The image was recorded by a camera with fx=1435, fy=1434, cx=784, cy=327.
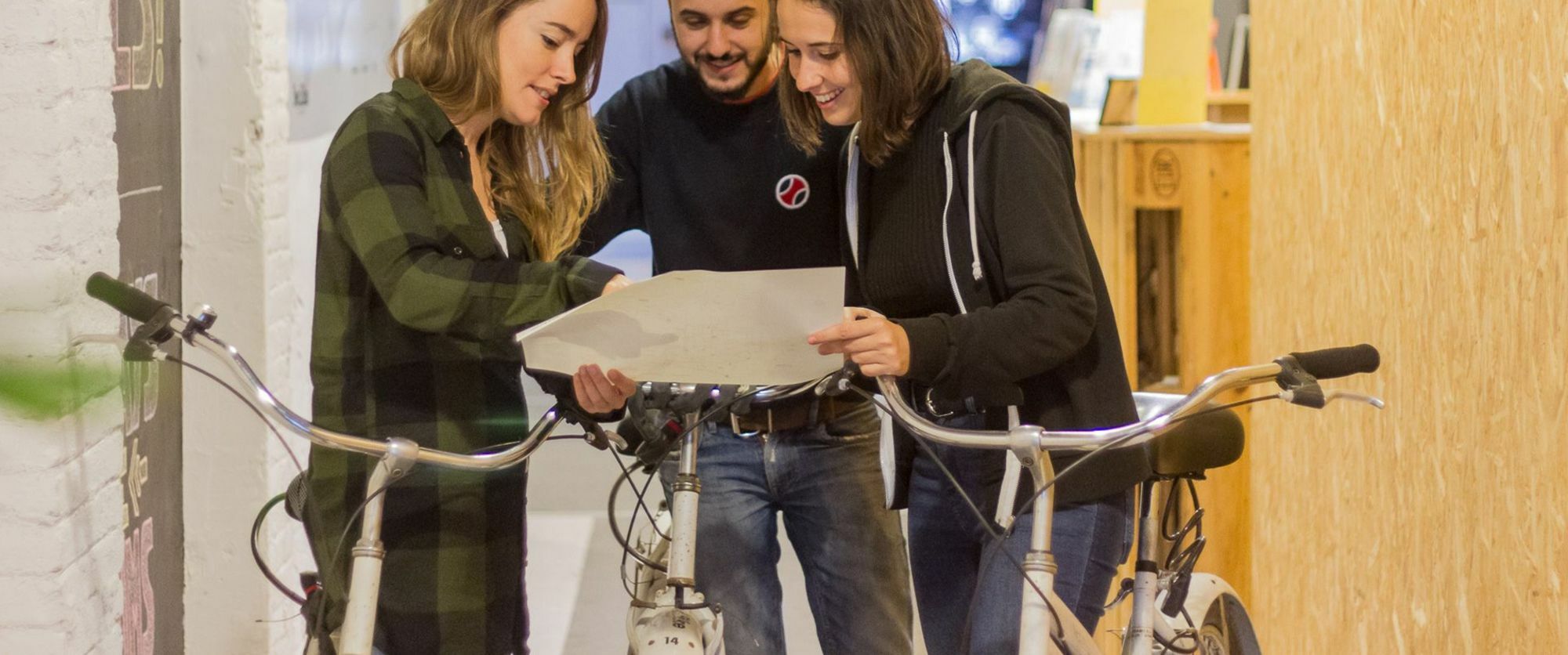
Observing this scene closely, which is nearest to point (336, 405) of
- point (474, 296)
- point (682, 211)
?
point (474, 296)

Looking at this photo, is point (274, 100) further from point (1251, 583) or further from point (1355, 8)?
point (1251, 583)

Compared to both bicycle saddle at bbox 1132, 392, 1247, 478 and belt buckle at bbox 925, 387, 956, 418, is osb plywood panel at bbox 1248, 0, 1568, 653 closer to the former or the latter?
bicycle saddle at bbox 1132, 392, 1247, 478

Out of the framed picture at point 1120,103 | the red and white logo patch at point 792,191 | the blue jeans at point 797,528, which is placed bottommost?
the blue jeans at point 797,528

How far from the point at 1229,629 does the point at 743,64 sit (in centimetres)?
121

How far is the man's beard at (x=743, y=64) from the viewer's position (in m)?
2.04


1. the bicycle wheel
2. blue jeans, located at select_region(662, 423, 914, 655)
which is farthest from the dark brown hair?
the bicycle wheel

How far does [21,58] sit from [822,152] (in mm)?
1007

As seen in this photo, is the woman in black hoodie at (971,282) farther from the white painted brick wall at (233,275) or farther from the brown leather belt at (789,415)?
the white painted brick wall at (233,275)

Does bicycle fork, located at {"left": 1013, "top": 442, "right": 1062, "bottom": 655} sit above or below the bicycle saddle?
below

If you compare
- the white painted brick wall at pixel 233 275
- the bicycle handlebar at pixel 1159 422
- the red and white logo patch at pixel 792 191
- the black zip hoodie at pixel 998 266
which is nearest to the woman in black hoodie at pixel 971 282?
the black zip hoodie at pixel 998 266

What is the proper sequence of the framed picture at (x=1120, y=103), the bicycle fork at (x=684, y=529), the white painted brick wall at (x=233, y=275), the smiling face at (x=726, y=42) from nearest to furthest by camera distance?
the bicycle fork at (x=684, y=529) < the smiling face at (x=726, y=42) < the white painted brick wall at (x=233, y=275) < the framed picture at (x=1120, y=103)

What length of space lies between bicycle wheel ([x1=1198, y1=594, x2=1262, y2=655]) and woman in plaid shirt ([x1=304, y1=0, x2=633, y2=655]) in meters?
1.15

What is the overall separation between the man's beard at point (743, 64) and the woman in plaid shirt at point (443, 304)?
11.0 inches

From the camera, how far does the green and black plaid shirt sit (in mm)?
1506
